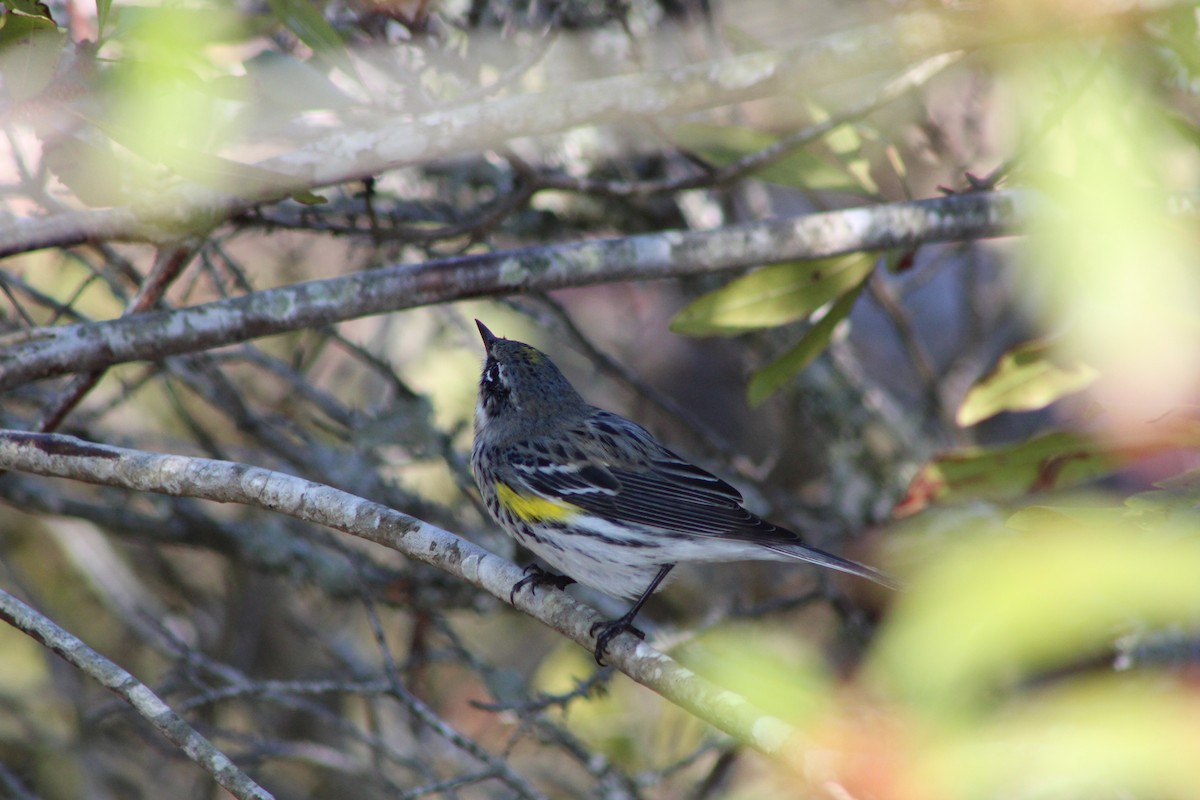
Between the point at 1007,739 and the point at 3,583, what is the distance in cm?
544

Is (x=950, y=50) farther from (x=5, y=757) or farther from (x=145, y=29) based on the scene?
(x=5, y=757)

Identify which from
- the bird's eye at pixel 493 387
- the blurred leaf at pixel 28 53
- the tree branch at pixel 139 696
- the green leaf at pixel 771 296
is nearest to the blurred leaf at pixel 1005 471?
the green leaf at pixel 771 296

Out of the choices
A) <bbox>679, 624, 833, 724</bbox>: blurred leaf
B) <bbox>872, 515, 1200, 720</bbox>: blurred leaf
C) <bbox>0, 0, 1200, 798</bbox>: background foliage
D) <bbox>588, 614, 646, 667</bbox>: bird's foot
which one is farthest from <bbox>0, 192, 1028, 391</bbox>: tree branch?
<bbox>872, 515, 1200, 720</bbox>: blurred leaf

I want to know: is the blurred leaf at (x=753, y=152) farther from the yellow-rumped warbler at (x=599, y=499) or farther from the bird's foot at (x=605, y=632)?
the bird's foot at (x=605, y=632)

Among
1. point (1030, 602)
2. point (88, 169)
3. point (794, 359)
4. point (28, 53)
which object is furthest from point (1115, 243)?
point (88, 169)

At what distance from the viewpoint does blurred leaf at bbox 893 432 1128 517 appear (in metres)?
3.10

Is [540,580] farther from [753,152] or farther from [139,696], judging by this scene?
[753,152]

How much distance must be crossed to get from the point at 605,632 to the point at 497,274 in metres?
1.14

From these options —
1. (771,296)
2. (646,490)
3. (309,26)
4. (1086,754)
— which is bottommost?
(1086,754)

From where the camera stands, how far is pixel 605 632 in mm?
2717

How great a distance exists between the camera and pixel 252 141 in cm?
329

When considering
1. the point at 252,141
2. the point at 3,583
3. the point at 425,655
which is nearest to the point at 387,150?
the point at 252,141

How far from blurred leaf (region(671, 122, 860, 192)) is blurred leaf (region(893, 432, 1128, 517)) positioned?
115 cm

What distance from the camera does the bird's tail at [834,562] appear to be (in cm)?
288
